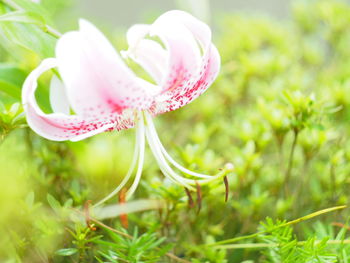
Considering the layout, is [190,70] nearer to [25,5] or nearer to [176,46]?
[176,46]

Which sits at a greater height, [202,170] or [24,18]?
[24,18]

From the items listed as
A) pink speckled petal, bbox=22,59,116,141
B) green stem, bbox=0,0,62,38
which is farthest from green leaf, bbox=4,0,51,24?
pink speckled petal, bbox=22,59,116,141

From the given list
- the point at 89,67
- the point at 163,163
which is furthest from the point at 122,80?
the point at 163,163

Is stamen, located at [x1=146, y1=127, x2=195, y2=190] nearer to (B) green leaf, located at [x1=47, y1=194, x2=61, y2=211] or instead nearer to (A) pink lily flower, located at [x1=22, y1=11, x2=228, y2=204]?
(A) pink lily flower, located at [x1=22, y1=11, x2=228, y2=204]

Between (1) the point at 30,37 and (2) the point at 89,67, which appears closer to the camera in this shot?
(2) the point at 89,67

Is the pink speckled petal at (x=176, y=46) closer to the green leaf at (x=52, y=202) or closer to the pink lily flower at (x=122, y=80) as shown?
the pink lily flower at (x=122, y=80)

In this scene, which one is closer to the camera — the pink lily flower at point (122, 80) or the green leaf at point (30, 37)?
the pink lily flower at point (122, 80)

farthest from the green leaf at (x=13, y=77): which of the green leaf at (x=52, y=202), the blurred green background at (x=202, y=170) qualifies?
the green leaf at (x=52, y=202)
